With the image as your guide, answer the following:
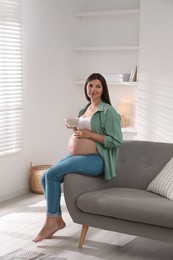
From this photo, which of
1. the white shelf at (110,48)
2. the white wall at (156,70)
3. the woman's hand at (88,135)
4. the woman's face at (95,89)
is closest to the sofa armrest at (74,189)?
the woman's hand at (88,135)

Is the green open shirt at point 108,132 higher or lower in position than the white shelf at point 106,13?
lower

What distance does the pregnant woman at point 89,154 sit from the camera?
12.8 ft

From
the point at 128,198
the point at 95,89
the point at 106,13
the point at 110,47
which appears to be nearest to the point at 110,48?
the point at 110,47

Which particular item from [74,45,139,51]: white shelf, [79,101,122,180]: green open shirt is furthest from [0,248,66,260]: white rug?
[74,45,139,51]: white shelf

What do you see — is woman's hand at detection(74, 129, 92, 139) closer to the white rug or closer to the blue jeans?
the blue jeans

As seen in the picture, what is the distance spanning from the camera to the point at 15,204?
5.09 metres

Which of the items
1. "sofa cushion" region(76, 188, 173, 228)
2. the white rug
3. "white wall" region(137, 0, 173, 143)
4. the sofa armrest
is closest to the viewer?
"sofa cushion" region(76, 188, 173, 228)

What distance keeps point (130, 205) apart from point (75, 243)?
68 cm

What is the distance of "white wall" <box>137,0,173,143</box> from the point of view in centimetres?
543

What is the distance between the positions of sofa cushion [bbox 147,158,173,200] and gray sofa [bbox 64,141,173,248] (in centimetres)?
5

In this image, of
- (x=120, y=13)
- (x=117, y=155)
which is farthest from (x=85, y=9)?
(x=117, y=155)

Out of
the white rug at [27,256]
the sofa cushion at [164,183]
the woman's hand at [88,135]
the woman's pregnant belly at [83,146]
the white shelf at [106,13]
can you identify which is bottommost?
the white rug at [27,256]

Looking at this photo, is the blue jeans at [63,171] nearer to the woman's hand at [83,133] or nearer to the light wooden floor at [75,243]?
the woman's hand at [83,133]

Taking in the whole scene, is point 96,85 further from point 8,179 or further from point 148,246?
point 8,179
